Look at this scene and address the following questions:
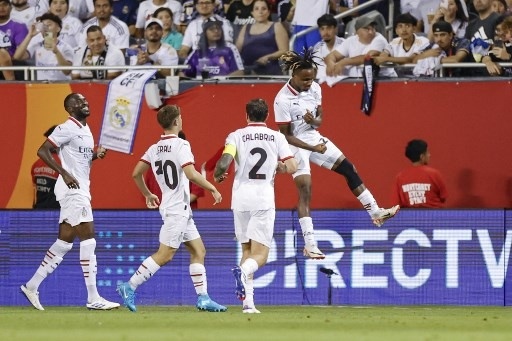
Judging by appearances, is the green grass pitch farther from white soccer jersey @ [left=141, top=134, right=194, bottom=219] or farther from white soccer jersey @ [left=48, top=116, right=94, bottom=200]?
white soccer jersey @ [left=48, top=116, right=94, bottom=200]

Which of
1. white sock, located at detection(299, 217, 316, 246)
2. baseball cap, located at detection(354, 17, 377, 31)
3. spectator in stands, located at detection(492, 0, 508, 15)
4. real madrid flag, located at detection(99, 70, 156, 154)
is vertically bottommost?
white sock, located at detection(299, 217, 316, 246)

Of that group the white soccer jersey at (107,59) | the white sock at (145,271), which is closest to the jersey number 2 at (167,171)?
the white sock at (145,271)

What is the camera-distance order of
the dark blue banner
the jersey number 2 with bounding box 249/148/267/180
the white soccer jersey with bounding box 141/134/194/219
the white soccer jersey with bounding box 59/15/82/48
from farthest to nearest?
the white soccer jersey with bounding box 59/15/82/48 < the dark blue banner < the white soccer jersey with bounding box 141/134/194/219 < the jersey number 2 with bounding box 249/148/267/180

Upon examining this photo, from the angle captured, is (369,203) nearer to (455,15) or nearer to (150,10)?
(455,15)

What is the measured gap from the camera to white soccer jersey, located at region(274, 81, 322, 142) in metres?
17.3

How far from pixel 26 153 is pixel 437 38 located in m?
6.69

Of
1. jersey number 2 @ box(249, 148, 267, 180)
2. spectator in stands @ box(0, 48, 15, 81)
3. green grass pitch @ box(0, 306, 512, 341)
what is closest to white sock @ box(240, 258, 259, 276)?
green grass pitch @ box(0, 306, 512, 341)

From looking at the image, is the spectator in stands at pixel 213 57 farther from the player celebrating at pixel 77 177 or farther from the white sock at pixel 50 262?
the white sock at pixel 50 262

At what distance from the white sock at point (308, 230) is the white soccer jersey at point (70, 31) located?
22.3ft

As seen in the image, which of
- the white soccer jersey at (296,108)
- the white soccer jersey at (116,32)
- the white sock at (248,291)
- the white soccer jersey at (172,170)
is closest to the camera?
the white sock at (248,291)

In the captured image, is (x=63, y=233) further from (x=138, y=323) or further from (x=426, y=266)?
(x=426, y=266)

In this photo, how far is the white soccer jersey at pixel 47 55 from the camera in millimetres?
22000

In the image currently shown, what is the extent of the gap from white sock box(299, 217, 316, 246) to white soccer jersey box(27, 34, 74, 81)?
6.17 meters

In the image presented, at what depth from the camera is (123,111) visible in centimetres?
2103
